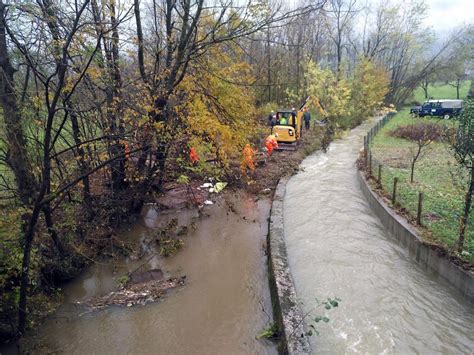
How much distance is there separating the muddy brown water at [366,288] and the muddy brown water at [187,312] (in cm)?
111

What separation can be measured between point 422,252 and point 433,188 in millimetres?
4834

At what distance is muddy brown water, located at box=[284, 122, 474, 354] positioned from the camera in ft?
21.2

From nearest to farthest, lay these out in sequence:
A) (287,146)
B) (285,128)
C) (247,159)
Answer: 1. (247,159)
2. (285,128)
3. (287,146)

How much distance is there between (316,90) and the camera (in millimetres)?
26938

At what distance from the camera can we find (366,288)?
8023 millimetres

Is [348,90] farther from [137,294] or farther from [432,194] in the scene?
[137,294]

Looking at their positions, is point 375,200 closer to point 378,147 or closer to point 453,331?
point 453,331

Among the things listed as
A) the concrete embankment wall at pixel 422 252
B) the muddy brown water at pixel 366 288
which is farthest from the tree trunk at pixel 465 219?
the muddy brown water at pixel 366 288

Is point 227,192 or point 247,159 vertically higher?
point 247,159

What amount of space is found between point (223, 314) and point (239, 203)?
6.33 meters

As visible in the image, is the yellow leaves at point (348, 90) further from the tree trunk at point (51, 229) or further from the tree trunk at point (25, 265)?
the tree trunk at point (25, 265)

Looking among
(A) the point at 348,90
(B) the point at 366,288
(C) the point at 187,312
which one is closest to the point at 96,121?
(C) the point at 187,312

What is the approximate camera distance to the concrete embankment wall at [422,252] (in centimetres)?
738

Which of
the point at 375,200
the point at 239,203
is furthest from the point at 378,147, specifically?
the point at 239,203
